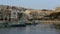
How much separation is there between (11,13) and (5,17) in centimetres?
254

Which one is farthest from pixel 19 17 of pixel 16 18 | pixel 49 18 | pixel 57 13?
pixel 49 18

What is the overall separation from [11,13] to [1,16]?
3270 mm

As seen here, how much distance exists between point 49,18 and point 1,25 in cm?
4210

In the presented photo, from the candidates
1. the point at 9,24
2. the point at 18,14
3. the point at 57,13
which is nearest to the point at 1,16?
the point at 18,14

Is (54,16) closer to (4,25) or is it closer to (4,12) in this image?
(4,12)

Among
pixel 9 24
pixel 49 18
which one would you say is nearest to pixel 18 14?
pixel 9 24

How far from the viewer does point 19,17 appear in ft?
198

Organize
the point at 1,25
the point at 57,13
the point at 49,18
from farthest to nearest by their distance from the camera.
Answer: the point at 49,18, the point at 57,13, the point at 1,25

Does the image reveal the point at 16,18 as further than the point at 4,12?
No

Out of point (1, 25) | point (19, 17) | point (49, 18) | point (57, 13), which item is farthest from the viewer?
point (49, 18)

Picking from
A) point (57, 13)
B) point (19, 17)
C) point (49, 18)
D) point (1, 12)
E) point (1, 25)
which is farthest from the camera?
point (49, 18)

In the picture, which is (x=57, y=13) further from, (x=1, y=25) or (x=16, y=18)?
(x=1, y=25)

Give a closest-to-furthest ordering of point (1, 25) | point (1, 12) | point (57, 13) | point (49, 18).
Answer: point (1, 25) → point (1, 12) → point (57, 13) → point (49, 18)

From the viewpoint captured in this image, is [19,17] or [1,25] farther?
[19,17]
